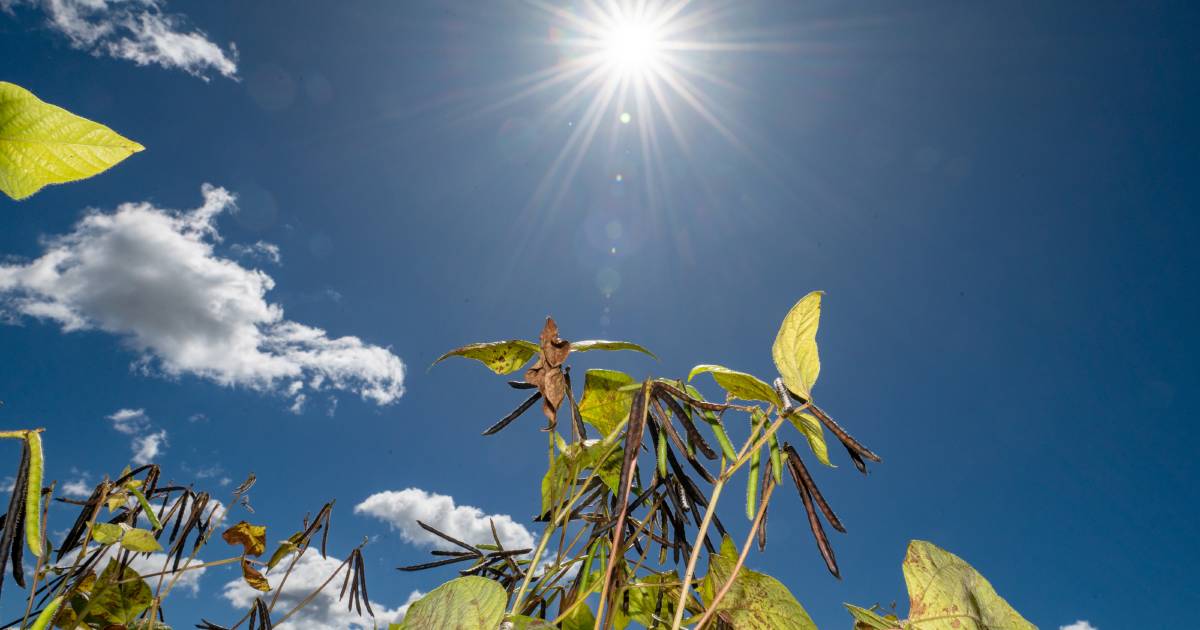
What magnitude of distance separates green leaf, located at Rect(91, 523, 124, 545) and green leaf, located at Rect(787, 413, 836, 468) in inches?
40.3

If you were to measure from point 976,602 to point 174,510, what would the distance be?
1.30 m

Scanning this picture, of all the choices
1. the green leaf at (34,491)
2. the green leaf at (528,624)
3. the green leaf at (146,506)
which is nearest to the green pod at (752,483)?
the green leaf at (528,624)

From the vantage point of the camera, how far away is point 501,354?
75cm

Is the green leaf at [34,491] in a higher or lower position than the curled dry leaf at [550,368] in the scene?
lower

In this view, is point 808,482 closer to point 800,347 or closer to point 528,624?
point 800,347

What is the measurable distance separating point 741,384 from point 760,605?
0.88 ft

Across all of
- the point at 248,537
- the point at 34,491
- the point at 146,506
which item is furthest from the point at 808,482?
the point at 248,537

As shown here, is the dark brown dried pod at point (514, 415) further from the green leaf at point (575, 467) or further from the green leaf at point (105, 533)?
the green leaf at point (105, 533)

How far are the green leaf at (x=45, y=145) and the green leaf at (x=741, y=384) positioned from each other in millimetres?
544

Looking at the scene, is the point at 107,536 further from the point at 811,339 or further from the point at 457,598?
the point at 811,339

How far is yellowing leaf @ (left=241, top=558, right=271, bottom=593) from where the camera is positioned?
1325mm

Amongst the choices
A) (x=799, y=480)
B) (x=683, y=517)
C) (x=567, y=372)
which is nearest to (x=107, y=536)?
(x=567, y=372)

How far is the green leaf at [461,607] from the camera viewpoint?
0.51 m

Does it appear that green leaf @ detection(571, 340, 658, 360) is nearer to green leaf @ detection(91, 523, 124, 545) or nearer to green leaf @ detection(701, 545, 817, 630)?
green leaf @ detection(701, 545, 817, 630)
